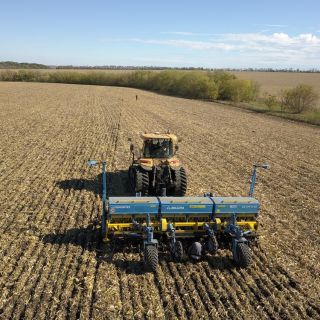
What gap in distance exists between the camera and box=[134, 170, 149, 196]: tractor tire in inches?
444

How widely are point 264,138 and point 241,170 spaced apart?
928 cm

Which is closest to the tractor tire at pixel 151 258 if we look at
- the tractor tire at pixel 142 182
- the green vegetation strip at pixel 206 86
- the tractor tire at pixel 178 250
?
the tractor tire at pixel 178 250

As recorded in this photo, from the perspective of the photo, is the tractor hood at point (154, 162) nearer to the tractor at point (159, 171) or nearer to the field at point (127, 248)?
the tractor at point (159, 171)

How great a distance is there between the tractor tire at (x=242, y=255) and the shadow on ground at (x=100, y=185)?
5.20m

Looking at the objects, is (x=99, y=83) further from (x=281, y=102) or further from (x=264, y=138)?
(x=264, y=138)

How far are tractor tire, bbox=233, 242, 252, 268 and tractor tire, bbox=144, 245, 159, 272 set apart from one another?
1882mm

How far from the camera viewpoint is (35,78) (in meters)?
96.4

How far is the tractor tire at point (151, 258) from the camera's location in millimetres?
8102

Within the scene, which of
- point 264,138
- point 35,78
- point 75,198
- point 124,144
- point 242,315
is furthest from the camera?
point 35,78

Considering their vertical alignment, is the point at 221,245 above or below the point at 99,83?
above

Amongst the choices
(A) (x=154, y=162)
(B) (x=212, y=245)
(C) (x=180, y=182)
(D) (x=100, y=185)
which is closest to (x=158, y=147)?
(A) (x=154, y=162)

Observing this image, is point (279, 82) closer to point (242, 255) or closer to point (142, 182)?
point (142, 182)

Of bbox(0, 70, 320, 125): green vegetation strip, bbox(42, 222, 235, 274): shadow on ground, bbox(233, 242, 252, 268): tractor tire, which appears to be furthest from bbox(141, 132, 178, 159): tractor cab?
bbox(0, 70, 320, 125): green vegetation strip

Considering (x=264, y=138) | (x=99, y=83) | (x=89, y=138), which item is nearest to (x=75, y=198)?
(x=89, y=138)
